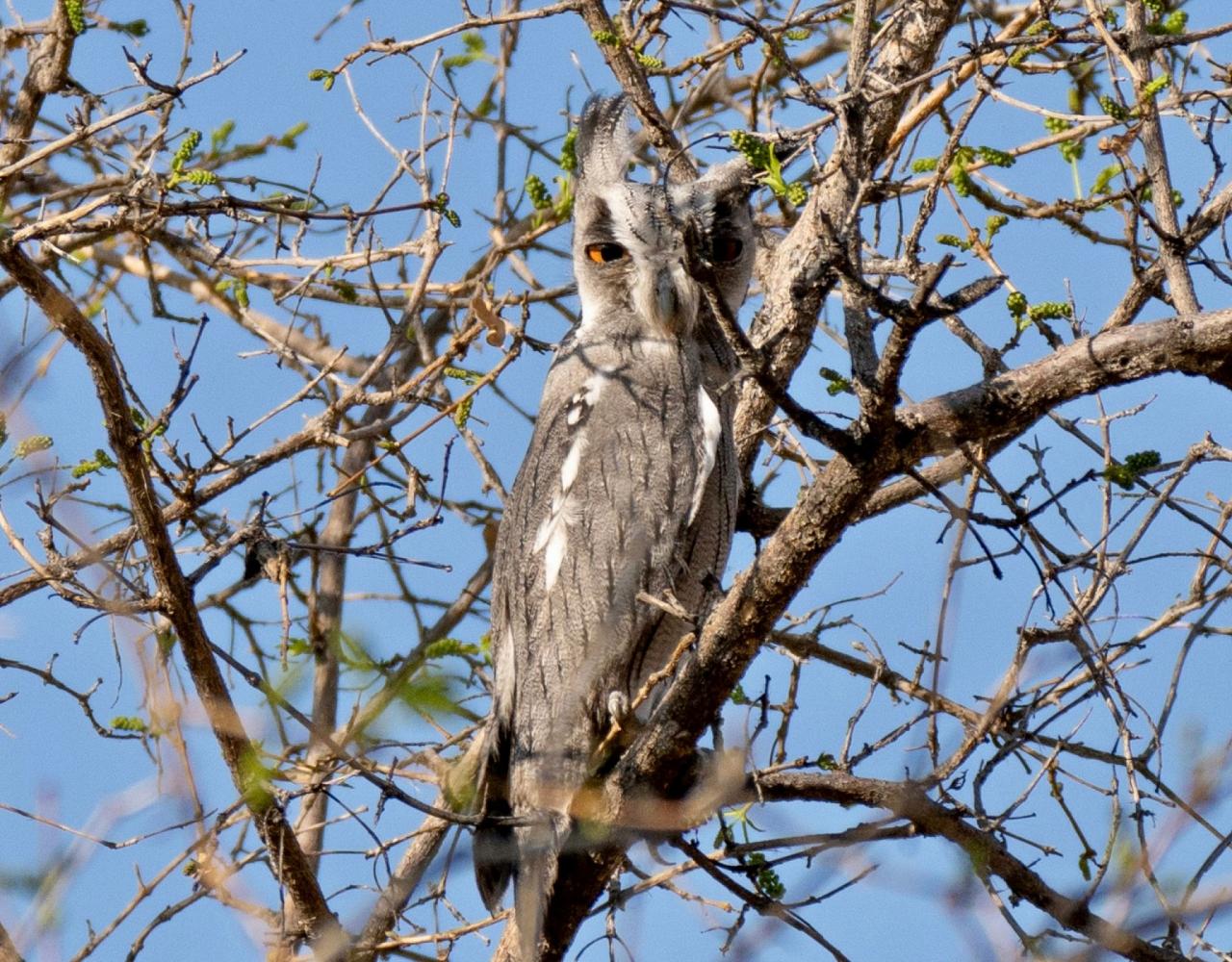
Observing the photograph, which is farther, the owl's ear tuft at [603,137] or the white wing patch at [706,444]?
the owl's ear tuft at [603,137]

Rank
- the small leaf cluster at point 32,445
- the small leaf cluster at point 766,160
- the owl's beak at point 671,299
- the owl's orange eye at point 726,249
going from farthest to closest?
the owl's orange eye at point 726,249, the owl's beak at point 671,299, the small leaf cluster at point 766,160, the small leaf cluster at point 32,445

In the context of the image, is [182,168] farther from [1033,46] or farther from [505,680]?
[1033,46]

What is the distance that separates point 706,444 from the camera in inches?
133

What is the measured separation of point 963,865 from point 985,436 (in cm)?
95

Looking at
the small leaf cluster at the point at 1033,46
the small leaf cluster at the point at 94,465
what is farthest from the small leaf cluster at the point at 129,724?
the small leaf cluster at the point at 1033,46

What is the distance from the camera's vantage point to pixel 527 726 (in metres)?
3.38

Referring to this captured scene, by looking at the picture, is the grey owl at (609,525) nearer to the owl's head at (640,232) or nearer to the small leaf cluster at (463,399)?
the owl's head at (640,232)

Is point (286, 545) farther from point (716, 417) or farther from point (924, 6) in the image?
point (924, 6)

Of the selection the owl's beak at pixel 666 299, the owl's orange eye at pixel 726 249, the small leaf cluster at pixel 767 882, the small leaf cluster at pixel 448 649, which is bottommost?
Result: the small leaf cluster at pixel 767 882

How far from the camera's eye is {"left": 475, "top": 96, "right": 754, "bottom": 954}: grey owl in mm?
3338

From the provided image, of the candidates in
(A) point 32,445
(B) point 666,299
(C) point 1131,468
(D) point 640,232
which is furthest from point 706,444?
(A) point 32,445

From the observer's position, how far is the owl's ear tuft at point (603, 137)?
4.04 metres

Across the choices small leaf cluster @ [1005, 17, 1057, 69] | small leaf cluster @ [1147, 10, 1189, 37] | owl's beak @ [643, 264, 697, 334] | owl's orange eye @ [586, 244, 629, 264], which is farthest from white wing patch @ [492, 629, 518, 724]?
small leaf cluster @ [1147, 10, 1189, 37]

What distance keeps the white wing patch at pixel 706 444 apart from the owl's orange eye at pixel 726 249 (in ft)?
1.66
